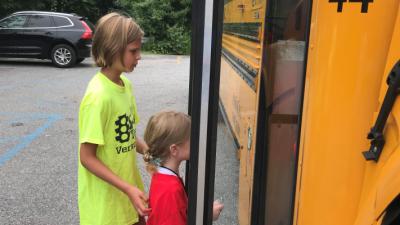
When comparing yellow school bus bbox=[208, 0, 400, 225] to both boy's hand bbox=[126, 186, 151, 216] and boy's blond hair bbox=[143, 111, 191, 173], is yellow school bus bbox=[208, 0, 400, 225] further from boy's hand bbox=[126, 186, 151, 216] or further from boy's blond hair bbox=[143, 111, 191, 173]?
boy's hand bbox=[126, 186, 151, 216]

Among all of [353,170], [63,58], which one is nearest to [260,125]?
[353,170]

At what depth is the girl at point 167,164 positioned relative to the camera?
1.50 meters

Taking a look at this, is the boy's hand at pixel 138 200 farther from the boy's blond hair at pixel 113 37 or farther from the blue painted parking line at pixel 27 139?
the blue painted parking line at pixel 27 139

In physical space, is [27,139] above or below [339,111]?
below

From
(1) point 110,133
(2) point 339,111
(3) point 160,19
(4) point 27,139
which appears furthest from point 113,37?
(3) point 160,19

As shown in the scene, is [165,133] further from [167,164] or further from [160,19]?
[160,19]

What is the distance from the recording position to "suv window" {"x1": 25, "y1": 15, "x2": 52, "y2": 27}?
1225 cm

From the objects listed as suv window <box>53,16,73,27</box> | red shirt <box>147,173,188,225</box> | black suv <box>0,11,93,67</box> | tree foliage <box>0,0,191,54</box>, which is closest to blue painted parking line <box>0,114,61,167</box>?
red shirt <box>147,173,188,225</box>

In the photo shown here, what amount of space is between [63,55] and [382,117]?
12.2m

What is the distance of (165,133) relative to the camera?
159 centimetres

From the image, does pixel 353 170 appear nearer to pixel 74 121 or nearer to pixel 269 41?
pixel 269 41

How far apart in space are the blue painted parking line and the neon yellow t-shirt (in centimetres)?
315

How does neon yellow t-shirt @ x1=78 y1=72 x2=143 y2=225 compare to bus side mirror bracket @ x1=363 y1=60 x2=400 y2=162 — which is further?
neon yellow t-shirt @ x1=78 y1=72 x2=143 y2=225

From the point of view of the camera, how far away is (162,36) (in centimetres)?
2002
